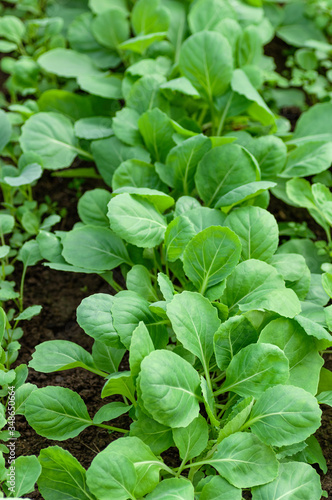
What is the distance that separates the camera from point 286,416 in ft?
3.39

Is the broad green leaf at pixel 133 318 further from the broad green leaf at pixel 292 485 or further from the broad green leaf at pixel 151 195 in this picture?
the broad green leaf at pixel 292 485

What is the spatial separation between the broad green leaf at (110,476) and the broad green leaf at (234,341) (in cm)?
33

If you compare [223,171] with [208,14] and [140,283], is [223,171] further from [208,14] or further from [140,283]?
[208,14]

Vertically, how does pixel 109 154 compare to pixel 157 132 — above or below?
below

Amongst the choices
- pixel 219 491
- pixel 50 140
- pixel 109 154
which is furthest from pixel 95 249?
pixel 219 491

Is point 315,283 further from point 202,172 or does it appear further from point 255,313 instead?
point 202,172

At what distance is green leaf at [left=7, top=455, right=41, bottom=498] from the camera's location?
1015mm

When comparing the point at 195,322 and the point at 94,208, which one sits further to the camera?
the point at 94,208

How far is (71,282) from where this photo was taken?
5.35 ft

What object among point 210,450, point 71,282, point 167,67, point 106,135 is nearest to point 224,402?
point 210,450

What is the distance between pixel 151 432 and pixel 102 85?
4.09ft

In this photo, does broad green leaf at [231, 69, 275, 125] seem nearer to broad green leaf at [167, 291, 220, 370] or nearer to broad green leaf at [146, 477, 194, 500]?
broad green leaf at [167, 291, 220, 370]

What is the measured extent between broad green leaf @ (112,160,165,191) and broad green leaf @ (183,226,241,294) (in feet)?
1.18

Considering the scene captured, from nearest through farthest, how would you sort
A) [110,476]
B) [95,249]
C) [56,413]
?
[110,476]
[56,413]
[95,249]
